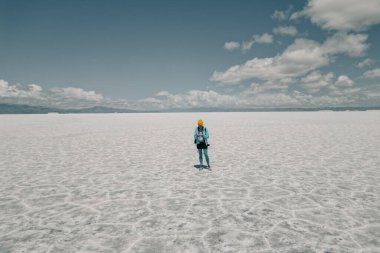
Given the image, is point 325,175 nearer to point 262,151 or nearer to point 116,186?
point 262,151

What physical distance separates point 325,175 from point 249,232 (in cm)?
511

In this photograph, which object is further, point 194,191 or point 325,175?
point 325,175

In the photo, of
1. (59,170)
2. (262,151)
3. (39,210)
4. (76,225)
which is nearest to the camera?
(76,225)

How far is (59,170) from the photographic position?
9.79 meters

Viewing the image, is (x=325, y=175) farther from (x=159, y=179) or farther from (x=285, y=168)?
(x=159, y=179)

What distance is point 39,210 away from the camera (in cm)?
593

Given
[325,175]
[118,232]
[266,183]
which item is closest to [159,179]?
[266,183]

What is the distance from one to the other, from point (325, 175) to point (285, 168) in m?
1.39

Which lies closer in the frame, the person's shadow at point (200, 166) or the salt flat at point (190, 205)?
the salt flat at point (190, 205)

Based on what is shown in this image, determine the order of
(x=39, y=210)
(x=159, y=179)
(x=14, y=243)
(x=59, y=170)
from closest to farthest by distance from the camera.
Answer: (x=14, y=243) < (x=39, y=210) < (x=159, y=179) < (x=59, y=170)

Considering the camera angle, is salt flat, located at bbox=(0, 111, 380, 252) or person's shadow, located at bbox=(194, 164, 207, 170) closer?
salt flat, located at bbox=(0, 111, 380, 252)

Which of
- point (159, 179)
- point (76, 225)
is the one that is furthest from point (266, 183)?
point (76, 225)

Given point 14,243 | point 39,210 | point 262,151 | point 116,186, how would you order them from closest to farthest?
point 14,243, point 39,210, point 116,186, point 262,151

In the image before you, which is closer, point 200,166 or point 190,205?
point 190,205
